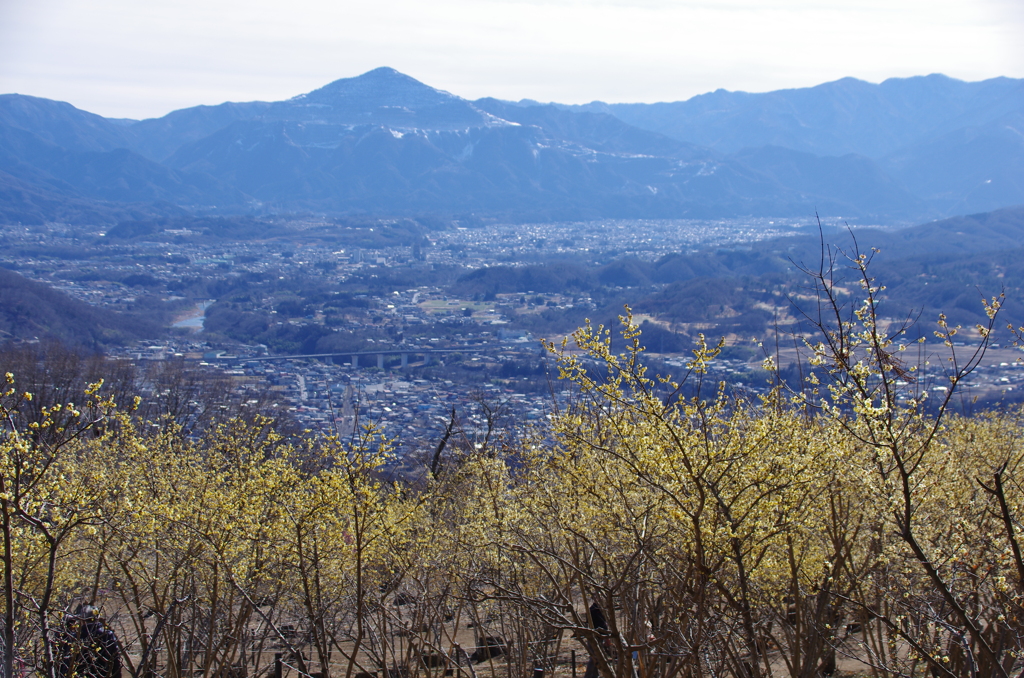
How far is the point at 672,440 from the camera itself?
570cm

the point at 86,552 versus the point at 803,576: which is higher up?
the point at 803,576

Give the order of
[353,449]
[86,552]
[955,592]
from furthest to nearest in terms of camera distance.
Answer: [86,552]
[353,449]
[955,592]

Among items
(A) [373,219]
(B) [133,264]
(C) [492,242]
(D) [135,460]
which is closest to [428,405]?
(D) [135,460]

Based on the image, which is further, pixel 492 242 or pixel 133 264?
pixel 492 242

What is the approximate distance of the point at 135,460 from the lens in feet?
40.4

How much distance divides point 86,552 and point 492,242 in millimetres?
146901

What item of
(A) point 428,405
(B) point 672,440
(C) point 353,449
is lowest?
(A) point 428,405

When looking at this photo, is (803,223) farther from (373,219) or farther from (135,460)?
(135,460)

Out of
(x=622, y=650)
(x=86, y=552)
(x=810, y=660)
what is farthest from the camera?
(x=86, y=552)

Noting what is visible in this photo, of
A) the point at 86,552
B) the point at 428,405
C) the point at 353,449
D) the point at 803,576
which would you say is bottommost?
the point at 428,405

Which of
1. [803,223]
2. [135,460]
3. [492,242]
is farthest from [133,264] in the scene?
[803,223]

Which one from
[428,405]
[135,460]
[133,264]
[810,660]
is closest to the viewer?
[810,660]

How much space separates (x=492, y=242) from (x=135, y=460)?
477ft

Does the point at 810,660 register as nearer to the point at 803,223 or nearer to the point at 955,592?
the point at 955,592
